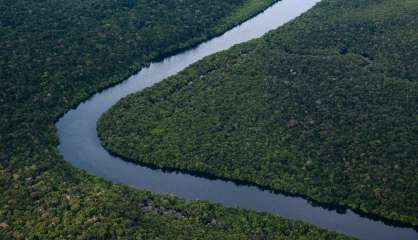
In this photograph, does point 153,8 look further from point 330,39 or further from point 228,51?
point 330,39

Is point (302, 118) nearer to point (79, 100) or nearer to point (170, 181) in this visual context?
point (170, 181)

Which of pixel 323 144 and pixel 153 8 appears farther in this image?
pixel 153 8

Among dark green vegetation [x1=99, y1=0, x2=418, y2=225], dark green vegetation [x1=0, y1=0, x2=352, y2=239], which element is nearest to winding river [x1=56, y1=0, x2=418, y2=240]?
dark green vegetation [x1=99, y1=0, x2=418, y2=225]

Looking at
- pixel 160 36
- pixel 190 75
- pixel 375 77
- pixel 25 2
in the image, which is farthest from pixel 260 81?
pixel 25 2

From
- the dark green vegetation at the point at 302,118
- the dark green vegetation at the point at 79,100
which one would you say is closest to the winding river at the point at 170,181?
the dark green vegetation at the point at 302,118

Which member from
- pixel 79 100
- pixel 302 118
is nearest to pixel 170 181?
pixel 302 118

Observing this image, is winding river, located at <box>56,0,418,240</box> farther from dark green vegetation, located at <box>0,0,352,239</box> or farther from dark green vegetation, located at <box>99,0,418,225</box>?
dark green vegetation, located at <box>0,0,352,239</box>
